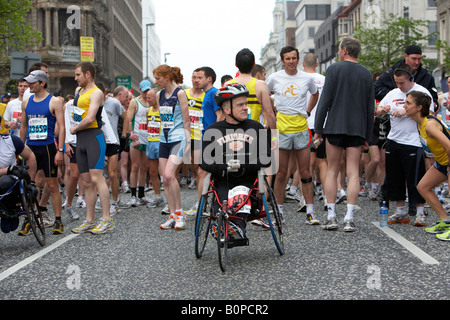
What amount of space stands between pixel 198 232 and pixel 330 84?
2891mm

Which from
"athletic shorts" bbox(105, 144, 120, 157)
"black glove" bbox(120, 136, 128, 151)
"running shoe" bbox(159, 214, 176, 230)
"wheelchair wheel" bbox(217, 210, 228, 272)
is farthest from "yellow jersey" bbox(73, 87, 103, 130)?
"black glove" bbox(120, 136, 128, 151)

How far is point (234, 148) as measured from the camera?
20.7 feet

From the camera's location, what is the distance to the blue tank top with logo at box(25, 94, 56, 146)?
8.80m

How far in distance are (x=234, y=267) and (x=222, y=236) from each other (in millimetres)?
389

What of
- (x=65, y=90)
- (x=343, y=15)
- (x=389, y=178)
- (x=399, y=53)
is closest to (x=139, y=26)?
(x=343, y=15)

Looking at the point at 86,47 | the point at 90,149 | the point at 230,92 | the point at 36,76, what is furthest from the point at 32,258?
the point at 86,47

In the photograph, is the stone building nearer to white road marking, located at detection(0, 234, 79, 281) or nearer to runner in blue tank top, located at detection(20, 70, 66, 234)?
runner in blue tank top, located at detection(20, 70, 66, 234)

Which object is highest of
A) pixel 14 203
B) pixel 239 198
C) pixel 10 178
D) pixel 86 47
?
pixel 86 47

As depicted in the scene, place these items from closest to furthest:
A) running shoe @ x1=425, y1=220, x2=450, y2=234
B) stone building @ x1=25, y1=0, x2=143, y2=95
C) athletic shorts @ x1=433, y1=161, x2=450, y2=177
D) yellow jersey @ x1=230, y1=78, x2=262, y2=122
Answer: running shoe @ x1=425, y1=220, x2=450, y2=234 < athletic shorts @ x1=433, y1=161, x2=450, y2=177 < yellow jersey @ x1=230, y1=78, x2=262, y2=122 < stone building @ x1=25, y1=0, x2=143, y2=95

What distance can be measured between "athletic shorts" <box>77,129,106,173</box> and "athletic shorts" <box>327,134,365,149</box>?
2884 mm

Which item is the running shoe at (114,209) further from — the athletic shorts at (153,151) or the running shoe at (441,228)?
the running shoe at (441,228)

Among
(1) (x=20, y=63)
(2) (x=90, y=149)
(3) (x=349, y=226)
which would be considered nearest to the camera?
(3) (x=349, y=226)

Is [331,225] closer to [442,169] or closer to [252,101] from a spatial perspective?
[442,169]

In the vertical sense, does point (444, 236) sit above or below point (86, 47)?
below
